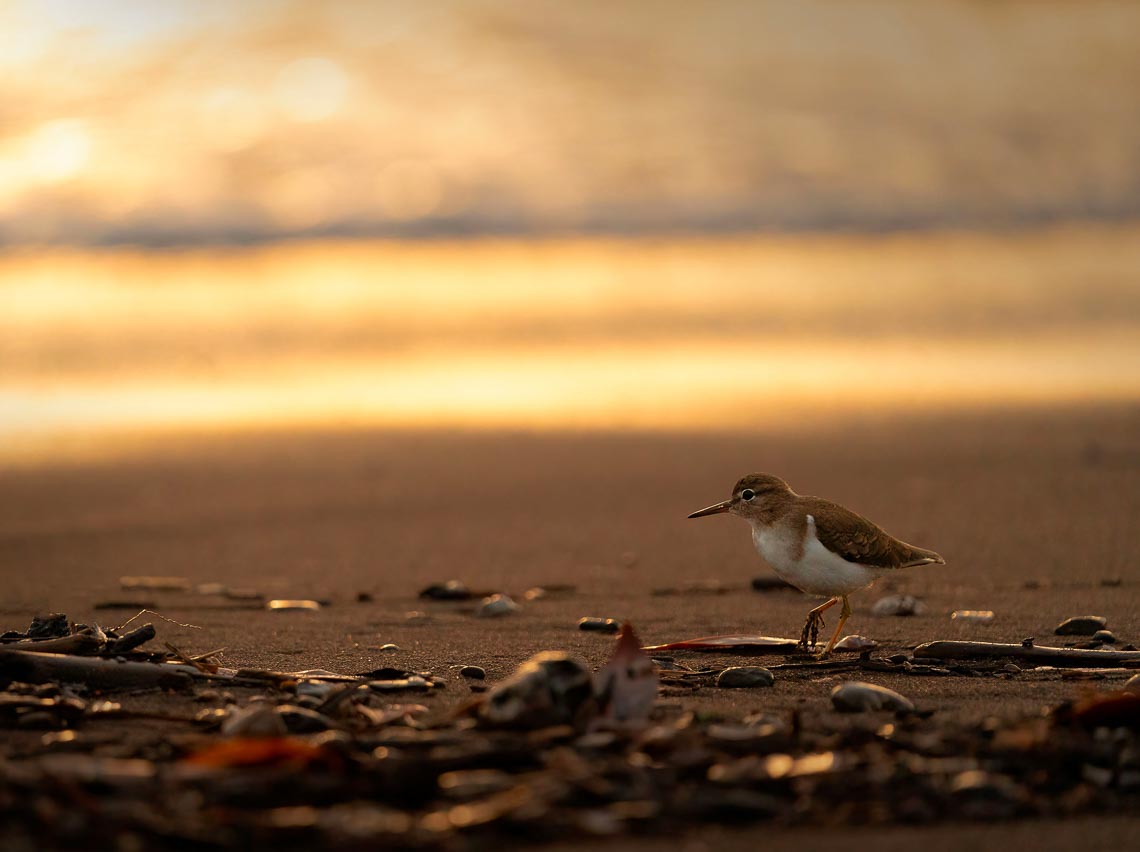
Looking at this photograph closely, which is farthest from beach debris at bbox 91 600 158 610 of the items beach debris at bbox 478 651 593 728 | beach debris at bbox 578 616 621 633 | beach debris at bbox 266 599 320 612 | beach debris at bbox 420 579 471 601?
beach debris at bbox 478 651 593 728

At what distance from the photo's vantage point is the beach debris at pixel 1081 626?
6195 millimetres

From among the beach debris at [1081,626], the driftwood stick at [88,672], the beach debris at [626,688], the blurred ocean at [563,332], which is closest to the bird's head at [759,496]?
the beach debris at [1081,626]

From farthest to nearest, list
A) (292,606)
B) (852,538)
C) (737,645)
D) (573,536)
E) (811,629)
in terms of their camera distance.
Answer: (573,536), (292,606), (852,538), (811,629), (737,645)

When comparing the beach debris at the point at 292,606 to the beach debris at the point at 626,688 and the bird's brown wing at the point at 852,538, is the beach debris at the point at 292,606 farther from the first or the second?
the beach debris at the point at 626,688

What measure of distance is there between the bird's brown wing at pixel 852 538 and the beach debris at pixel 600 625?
1.02 metres

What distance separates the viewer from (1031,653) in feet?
18.1

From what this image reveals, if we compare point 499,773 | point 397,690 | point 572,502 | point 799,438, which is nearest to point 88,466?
point 572,502

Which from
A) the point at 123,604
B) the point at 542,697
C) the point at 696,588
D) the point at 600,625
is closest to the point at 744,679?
the point at 542,697

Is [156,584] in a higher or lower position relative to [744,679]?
higher

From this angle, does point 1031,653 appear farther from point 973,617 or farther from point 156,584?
point 156,584

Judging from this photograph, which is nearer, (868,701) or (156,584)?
(868,701)

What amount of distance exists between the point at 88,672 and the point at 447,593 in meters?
2.83

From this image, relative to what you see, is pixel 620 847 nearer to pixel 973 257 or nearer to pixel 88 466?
pixel 88 466

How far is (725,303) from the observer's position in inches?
701
